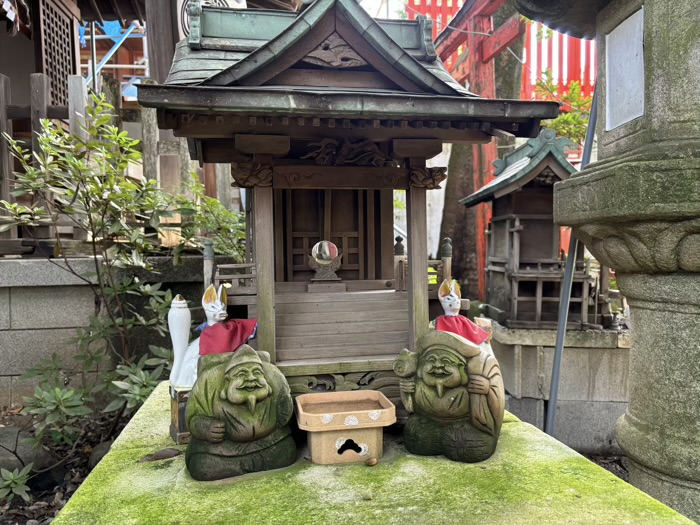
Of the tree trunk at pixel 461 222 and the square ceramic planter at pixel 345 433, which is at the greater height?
the tree trunk at pixel 461 222

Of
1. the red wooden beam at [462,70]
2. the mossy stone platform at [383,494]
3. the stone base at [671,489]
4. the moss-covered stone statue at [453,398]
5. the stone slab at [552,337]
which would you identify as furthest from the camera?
the red wooden beam at [462,70]

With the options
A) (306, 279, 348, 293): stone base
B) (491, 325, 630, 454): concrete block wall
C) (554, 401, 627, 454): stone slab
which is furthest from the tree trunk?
(306, 279, 348, 293): stone base

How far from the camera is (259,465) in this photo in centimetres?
350

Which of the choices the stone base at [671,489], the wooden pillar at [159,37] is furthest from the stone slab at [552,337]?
the wooden pillar at [159,37]

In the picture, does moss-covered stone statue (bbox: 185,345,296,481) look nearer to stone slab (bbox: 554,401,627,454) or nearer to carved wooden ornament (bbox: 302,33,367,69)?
carved wooden ornament (bbox: 302,33,367,69)

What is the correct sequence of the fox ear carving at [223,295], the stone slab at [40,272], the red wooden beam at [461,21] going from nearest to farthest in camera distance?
1. the fox ear carving at [223,295]
2. the stone slab at [40,272]
3. the red wooden beam at [461,21]

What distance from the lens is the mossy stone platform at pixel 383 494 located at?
2.88m

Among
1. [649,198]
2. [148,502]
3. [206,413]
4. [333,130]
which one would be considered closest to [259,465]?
[206,413]

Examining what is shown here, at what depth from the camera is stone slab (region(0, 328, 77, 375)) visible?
628cm

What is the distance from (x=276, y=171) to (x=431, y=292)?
6.05 ft

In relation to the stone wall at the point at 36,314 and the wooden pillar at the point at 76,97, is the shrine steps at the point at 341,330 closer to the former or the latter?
the stone wall at the point at 36,314

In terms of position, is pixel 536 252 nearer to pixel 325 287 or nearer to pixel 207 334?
pixel 325 287

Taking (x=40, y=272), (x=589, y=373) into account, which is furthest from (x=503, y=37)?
(x=40, y=272)

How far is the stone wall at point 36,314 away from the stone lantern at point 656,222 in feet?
20.0
